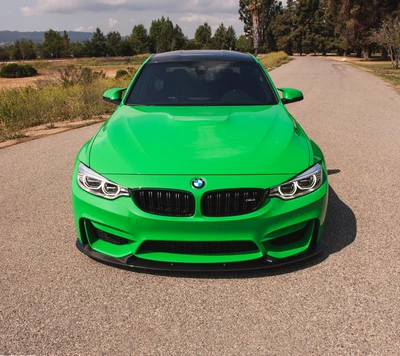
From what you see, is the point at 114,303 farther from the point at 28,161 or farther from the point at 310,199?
the point at 28,161

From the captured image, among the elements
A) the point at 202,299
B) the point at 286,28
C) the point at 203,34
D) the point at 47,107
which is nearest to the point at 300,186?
the point at 202,299

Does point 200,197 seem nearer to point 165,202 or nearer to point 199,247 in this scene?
point 165,202

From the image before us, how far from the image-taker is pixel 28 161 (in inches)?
250

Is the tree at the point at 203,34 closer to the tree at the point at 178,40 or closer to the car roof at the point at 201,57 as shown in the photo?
the tree at the point at 178,40

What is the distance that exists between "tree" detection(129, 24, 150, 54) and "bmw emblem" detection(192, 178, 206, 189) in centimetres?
12677

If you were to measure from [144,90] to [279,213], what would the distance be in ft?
7.68

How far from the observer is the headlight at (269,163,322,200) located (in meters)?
2.72

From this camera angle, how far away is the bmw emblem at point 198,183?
263 centimetres

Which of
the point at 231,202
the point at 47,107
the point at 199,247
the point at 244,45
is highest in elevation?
the point at 231,202

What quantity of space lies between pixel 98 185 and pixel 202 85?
1.98 meters

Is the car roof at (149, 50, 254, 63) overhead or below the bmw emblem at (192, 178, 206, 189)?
overhead

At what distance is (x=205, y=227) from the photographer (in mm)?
2613

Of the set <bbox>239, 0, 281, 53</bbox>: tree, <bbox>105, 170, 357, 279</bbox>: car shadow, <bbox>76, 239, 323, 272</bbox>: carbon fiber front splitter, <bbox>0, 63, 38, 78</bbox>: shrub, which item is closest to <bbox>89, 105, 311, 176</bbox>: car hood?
<bbox>76, 239, 323, 272</bbox>: carbon fiber front splitter

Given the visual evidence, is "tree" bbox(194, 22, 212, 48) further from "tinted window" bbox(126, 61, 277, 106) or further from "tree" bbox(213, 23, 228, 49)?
→ "tinted window" bbox(126, 61, 277, 106)
